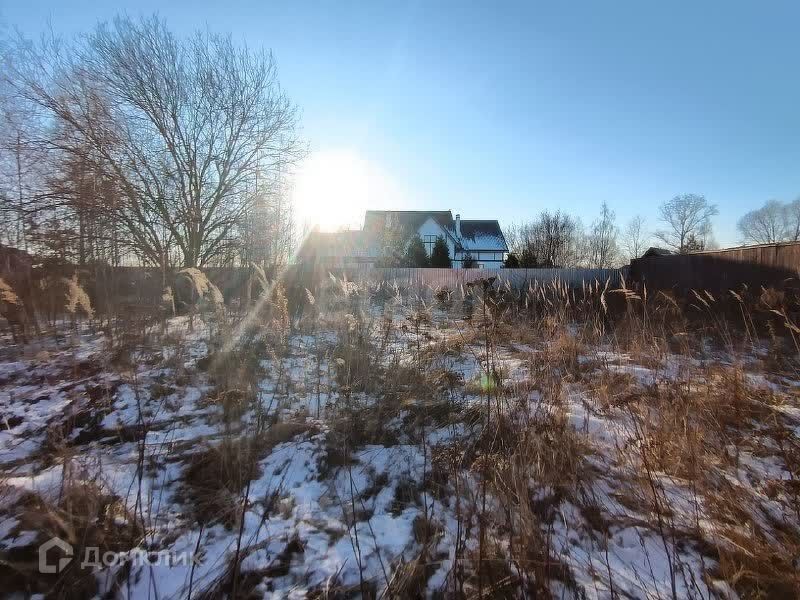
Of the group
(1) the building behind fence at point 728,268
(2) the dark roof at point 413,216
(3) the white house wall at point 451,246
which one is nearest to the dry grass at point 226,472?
(1) the building behind fence at point 728,268

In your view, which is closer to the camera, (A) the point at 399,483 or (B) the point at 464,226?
(A) the point at 399,483

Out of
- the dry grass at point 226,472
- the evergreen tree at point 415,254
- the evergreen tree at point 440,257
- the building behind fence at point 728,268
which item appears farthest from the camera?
the evergreen tree at point 440,257

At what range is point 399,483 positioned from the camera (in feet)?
7.02

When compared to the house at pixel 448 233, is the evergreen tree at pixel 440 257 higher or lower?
lower

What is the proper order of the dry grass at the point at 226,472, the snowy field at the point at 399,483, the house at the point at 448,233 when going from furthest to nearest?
the house at the point at 448,233 → the dry grass at the point at 226,472 → the snowy field at the point at 399,483

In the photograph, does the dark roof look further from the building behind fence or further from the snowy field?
the snowy field

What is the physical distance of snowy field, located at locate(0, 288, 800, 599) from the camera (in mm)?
1438

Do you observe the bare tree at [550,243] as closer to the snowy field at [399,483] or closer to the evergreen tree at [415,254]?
the evergreen tree at [415,254]

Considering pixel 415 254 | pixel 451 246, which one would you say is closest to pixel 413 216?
pixel 451 246

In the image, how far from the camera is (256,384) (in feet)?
12.0

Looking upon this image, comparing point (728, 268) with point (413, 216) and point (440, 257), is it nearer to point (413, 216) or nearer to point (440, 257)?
point (440, 257)

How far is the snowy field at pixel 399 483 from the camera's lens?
1438 mm

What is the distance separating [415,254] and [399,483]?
76.3 feet

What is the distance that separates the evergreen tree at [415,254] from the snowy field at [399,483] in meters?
20.9
